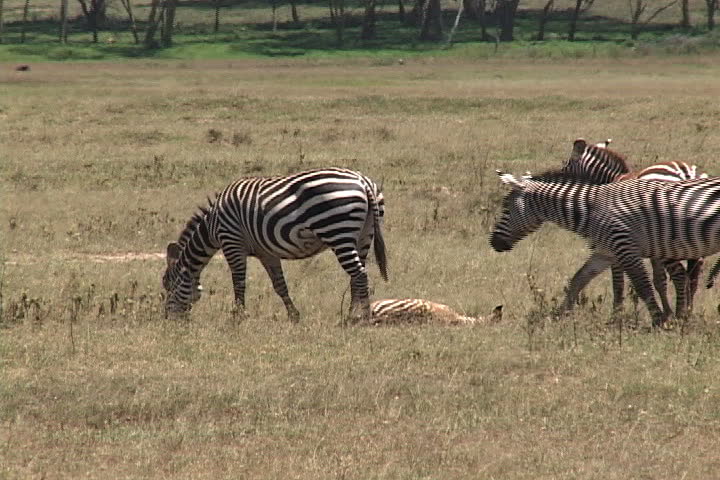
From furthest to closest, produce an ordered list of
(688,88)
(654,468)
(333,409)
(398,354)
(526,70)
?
1. (526,70)
2. (688,88)
3. (398,354)
4. (333,409)
5. (654,468)

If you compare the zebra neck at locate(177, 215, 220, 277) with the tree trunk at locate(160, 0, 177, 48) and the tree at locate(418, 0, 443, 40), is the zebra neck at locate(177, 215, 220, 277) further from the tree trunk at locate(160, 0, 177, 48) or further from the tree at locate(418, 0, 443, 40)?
the tree at locate(418, 0, 443, 40)

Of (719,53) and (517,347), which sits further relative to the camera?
(719,53)

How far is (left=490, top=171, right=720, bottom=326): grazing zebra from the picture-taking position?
34.8ft

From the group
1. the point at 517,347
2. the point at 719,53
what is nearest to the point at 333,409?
the point at 517,347

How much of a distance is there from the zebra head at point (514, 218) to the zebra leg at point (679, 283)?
1.26m

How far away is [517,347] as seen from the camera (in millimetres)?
9797

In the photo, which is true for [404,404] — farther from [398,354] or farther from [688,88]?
[688,88]

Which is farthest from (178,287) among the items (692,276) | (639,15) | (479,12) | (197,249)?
(479,12)

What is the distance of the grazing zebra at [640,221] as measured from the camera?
418 inches

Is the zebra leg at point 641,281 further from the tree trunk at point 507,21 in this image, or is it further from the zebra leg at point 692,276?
the tree trunk at point 507,21

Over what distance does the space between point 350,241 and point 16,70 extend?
130ft

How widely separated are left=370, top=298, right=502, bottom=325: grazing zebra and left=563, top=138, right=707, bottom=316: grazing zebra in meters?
1.10

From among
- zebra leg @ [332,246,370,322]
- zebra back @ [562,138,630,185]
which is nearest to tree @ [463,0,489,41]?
zebra back @ [562,138,630,185]

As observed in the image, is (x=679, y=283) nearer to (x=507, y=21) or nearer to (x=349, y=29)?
(x=507, y=21)
